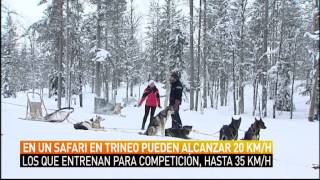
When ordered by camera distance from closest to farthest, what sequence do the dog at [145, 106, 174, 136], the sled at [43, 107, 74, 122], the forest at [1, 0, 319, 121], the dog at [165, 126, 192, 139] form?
the dog at [145, 106, 174, 136] < the dog at [165, 126, 192, 139] < the sled at [43, 107, 74, 122] < the forest at [1, 0, 319, 121]

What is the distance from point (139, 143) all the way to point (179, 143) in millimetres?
831

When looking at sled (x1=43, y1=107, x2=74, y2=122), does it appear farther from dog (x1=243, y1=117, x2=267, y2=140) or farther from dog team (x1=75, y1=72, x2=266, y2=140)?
dog (x1=243, y1=117, x2=267, y2=140)

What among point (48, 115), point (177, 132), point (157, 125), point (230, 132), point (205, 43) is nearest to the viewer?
point (230, 132)

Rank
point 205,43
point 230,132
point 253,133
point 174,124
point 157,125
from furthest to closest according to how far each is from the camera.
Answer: point 205,43 → point 174,124 → point 157,125 → point 253,133 → point 230,132

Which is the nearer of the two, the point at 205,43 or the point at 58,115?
the point at 58,115

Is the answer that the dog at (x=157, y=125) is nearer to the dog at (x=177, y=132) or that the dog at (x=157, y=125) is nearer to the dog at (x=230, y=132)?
the dog at (x=177, y=132)

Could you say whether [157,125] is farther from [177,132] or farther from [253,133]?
[253,133]

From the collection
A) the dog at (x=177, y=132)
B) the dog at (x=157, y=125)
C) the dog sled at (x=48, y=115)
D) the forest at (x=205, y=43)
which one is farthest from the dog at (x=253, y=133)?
the forest at (x=205, y=43)

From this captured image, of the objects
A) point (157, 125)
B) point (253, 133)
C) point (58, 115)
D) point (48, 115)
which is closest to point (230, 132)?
point (253, 133)

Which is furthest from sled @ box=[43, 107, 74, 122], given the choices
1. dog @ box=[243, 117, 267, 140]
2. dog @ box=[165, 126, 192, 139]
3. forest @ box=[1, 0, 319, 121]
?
forest @ box=[1, 0, 319, 121]

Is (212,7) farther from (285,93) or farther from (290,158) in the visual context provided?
(290,158)

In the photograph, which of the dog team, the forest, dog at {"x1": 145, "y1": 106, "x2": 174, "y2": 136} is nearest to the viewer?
the dog team

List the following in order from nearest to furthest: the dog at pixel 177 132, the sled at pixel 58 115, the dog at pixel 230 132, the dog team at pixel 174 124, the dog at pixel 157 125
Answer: the dog at pixel 230 132, the dog team at pixel 174 124, the dog at pixel 157 125, the dog at pixel 177 132, the sled at pixel 58 115

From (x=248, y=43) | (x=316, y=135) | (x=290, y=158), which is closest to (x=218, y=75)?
(x=248, y=43)
